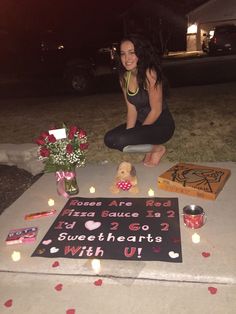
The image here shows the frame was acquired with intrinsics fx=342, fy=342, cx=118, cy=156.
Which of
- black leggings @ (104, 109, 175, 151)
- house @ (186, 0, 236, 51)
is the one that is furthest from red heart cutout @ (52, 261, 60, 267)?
house @ (186, 0, 236, 51)

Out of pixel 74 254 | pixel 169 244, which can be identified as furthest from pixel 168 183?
pixel 74 254

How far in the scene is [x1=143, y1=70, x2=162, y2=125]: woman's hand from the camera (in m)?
4.57

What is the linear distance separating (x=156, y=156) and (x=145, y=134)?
0.44 meters

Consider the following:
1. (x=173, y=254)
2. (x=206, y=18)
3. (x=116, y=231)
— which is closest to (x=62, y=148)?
(x=116, y=231)

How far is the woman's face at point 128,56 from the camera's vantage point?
14.6 ft

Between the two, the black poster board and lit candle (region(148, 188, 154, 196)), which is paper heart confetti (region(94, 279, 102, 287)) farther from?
lit candle (region(148, 188, 154, 196))

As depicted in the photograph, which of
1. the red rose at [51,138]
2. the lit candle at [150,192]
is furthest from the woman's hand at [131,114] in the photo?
the red rose at [51,138]

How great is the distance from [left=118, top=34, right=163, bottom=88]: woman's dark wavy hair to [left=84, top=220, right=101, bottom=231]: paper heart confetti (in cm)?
203

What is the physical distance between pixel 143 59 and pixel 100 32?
761cm

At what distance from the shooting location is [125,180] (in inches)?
165

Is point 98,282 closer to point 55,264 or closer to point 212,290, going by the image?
point 55,264

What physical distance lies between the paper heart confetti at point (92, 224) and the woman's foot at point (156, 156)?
1.65 m

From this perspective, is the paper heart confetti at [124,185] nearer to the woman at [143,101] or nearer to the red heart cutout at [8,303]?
the woman at [143,101]

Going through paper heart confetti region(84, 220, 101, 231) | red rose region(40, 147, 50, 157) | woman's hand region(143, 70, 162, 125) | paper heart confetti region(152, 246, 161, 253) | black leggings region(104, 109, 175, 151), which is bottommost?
paper heart confetti region(152, 246, 161, 253)
